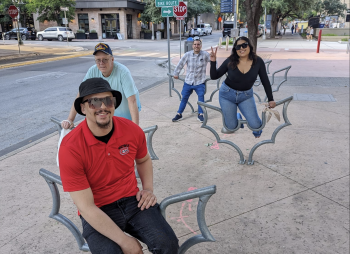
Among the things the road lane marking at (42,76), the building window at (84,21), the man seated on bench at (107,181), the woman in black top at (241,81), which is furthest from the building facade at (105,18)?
the man seated on bench at (107,181)

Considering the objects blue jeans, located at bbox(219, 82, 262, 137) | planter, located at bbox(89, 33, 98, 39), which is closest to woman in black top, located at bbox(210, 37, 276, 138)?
blue jeans, located at bbox(219, 82, 262, 137)

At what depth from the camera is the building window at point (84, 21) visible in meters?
47.3

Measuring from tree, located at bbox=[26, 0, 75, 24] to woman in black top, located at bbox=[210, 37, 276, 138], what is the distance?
4158cm

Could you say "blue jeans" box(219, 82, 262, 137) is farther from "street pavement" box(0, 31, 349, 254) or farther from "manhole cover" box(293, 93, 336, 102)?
"manhole cover" box(293, 93, 336, 102)

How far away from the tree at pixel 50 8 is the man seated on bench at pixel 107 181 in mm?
43734

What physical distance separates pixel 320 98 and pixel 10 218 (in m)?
8.34

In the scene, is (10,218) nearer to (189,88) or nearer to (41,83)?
(189,88)

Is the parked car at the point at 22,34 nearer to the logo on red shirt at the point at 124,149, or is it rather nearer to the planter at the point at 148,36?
the planter at the point at 148,36

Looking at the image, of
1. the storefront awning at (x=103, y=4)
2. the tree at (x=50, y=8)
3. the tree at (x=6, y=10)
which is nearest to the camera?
the tree at (x=50, y=8)

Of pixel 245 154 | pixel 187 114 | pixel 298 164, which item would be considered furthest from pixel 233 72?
pixel 187 114

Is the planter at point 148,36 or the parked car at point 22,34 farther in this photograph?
the planter at point 148,36

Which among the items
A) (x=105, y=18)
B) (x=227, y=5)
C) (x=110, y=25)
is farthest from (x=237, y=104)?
(x=105, y=18)

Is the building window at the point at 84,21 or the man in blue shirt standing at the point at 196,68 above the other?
the building window at the point at 84,21

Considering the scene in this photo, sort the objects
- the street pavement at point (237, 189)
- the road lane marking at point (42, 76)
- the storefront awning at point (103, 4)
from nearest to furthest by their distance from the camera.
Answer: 1. the street pavement at point (237, 189)
2. the road lane marking at point (42, 76)
3. the storefront awning at point (103, 4)
